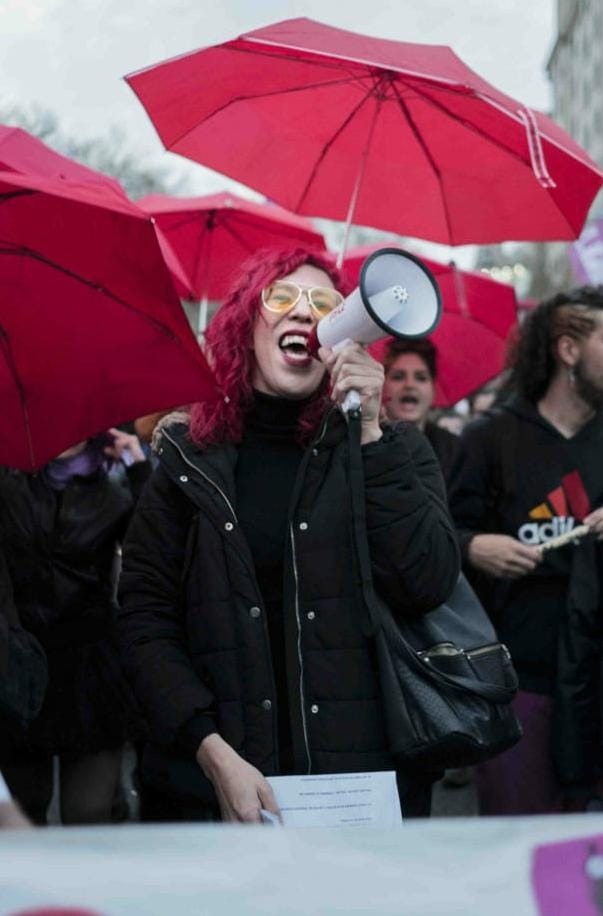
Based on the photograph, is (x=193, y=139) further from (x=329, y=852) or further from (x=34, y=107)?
(x=34, y=107)

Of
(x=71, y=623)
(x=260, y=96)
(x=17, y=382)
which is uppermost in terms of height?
(x=260, y=96)

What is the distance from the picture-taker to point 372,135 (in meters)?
3.62

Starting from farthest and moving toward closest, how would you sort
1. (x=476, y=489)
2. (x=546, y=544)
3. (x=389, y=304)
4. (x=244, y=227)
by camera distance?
(x=244, y=227) → (x=476, y=489) → (x=546, y=544) → (x=389, y=304)

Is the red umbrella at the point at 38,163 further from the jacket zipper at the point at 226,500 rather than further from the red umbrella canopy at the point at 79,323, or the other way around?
the jacket zipper at the point at 226,500

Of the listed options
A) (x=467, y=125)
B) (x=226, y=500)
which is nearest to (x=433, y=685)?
(x=226, y=500)

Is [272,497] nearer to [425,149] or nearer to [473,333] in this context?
[425,149]

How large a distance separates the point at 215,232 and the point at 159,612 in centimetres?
316

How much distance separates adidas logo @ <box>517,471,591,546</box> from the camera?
142 inches

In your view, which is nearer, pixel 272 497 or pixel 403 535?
pixel 403 535

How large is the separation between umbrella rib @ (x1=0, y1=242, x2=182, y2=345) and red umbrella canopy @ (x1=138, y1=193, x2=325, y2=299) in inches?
104

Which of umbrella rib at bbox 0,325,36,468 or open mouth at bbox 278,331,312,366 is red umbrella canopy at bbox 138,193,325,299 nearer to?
umbrella rib at bbox 0,325,36,468

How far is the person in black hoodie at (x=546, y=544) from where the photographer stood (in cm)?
350

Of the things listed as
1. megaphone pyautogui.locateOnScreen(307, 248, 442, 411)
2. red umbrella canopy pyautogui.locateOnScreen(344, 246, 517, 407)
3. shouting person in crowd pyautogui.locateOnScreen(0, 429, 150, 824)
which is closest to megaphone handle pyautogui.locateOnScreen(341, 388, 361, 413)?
megaphone pyautogui.locateOnScreen(307, 248, 442, 411)

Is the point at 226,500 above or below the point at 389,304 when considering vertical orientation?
below
